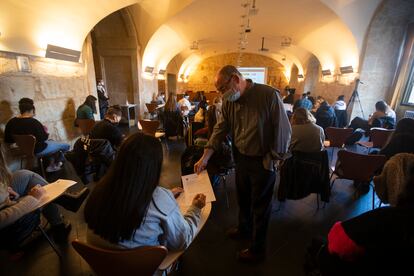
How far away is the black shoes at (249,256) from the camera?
166 centimetres

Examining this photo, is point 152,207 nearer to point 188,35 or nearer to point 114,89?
point 114,89

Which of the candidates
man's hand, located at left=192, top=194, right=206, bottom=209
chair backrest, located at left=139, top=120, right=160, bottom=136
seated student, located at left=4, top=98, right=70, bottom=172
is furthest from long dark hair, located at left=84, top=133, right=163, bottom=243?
chair backrest, located at left=139, top=120, right=160, bottom=136

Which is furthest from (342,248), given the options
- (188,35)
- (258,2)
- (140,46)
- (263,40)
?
(263,40)

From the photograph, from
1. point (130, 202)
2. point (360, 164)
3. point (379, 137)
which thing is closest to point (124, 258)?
point (130, 202)

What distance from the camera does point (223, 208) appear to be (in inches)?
94.6

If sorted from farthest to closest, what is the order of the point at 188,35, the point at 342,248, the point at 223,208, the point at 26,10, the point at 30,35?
the point at 188,35, the point at 30,35, the point at 26,10, the point at 223,208, the point at 342,248

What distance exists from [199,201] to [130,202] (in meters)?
0.49

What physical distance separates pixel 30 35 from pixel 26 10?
1.20ft

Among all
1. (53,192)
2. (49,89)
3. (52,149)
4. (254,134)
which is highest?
(49,89)

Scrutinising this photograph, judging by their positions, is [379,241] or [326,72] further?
[326,72]

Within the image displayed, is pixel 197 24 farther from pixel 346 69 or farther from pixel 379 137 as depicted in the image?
pixel 379 137

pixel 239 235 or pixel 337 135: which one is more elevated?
pixel 337 135

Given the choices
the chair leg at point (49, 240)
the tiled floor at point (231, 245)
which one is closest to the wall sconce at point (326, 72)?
the tiled floor at point (231, 245)

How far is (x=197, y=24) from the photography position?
22.9ft
